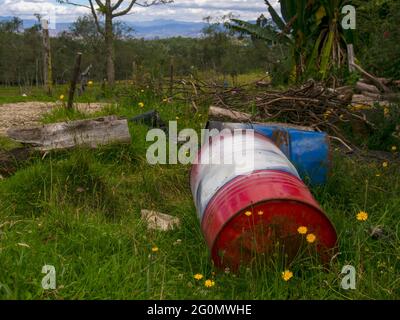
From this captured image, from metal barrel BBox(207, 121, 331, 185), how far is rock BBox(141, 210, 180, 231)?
3.64 ft

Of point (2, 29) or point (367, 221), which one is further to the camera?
point (2, 29)

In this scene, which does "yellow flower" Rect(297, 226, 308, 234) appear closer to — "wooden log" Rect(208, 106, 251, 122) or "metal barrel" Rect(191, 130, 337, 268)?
"metal barrel" Rect(191, 130, 337, 268)

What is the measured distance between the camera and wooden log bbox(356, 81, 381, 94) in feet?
27.7

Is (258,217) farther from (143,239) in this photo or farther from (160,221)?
(160,221)

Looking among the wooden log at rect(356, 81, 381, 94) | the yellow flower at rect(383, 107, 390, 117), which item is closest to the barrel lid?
the yellow flower at rect(383, 107, 390, 117)

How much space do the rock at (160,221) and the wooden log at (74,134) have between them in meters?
1.49

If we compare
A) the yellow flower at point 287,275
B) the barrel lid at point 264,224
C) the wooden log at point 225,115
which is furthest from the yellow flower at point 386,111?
the yellow flower at point 287,275

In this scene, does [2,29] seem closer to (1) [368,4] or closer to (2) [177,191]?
(1) [368,4]

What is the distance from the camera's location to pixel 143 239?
3.43m

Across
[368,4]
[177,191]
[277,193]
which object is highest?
[368,4]

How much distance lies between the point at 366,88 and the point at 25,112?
18.8 ft

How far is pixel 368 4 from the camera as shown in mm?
13281

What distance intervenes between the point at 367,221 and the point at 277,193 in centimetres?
95
